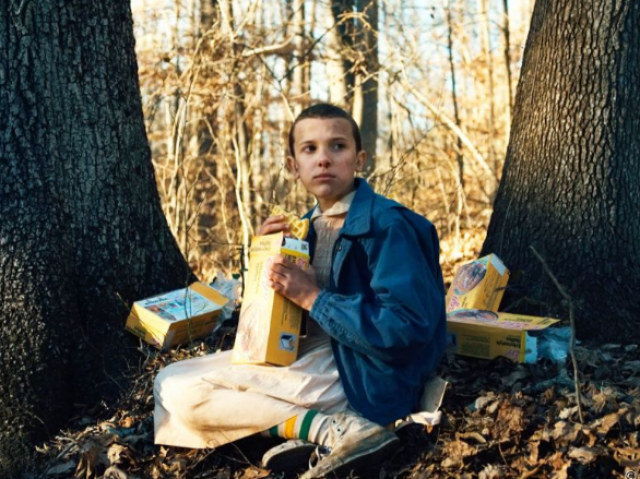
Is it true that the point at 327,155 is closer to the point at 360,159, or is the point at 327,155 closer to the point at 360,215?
the point at 360,159

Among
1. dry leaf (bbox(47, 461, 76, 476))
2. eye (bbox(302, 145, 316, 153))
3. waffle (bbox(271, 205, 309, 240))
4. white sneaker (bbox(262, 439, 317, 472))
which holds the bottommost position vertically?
dry leaf (bbox(47, 461, 76, 476))

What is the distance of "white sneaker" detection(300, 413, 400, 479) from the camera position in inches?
109

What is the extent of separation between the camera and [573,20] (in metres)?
4.21

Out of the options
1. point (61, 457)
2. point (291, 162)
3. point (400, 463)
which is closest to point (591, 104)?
point (291, 162)

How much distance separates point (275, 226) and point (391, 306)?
0.66 meters

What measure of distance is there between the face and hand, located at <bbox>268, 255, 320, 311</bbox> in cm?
41

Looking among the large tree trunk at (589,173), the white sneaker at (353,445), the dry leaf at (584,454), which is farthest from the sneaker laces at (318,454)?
the large tree trunk at (589,173)

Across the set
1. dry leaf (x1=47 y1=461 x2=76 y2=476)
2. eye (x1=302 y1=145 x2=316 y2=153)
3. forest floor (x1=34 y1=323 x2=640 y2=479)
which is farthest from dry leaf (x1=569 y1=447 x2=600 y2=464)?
dry leaf (x1=47 y1=461 x2=76 y2=476)

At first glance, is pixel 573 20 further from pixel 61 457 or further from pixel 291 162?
pixel 61 457

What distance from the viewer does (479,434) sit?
118 inches

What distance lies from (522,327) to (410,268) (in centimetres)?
106

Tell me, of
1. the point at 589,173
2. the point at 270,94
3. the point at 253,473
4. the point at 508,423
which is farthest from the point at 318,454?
the point at 270,94

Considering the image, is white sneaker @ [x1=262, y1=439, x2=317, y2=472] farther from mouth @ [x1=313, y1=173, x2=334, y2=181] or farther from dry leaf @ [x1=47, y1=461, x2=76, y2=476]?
mouth @ [x1=313, y1=173, x2=334, y2=181]

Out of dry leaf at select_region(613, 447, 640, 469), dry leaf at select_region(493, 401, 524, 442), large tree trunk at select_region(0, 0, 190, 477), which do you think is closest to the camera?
dry leaf at select_region(613, 447, 640, 469)
